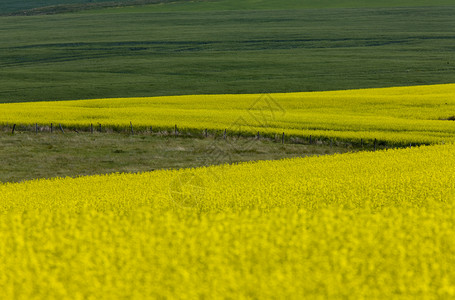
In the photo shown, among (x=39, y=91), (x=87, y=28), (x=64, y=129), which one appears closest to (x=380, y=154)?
(x=64, y=129)

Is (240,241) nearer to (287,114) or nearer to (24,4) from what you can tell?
(287,114)

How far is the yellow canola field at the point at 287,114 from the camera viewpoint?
26781mm

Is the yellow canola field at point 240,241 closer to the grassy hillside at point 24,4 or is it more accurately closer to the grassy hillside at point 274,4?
the grassy hillside at point 274,4

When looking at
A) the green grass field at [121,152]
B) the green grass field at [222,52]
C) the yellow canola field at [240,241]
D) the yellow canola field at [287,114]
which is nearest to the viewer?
the yellow canola field at [240,241]

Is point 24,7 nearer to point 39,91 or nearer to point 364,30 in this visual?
point 364,30

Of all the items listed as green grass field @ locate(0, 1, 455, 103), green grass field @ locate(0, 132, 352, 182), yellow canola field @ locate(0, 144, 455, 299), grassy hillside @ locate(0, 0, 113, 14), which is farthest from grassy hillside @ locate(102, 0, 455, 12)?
yellow canola field @ locate(0, 144, 455, 299)

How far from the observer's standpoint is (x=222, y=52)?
69.3m

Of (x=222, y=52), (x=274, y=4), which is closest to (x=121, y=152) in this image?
(x=222, y=52)

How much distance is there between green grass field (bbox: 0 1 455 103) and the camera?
2029 inches

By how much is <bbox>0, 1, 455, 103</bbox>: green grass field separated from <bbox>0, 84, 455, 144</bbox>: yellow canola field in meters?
9.52

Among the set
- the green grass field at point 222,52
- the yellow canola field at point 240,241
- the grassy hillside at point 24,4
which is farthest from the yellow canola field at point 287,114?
the grassy hillside at point 24,4

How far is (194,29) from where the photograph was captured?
293 feet

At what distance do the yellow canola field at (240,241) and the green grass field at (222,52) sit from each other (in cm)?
3587

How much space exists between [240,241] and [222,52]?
202 feet
